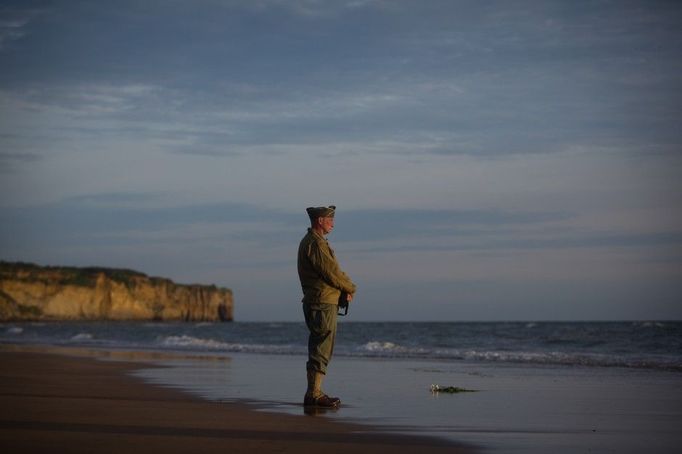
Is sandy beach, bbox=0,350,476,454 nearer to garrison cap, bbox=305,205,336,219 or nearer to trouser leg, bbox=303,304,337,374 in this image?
trouser leg, bbox=303,304,337,374

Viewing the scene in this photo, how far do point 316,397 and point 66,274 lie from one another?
87.5 metres

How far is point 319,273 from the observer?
8344 millimetres

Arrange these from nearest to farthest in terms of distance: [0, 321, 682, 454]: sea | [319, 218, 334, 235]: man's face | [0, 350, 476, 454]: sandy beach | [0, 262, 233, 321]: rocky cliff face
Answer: [0, 350, 476, 454]: sandy beach < [0, 321, 682, 454]: sea < [319, 218, 334, 235]: man's face < [0, 262, 233, 321]: rocky cliff face

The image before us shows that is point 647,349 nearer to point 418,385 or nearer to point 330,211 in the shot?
point 418,385

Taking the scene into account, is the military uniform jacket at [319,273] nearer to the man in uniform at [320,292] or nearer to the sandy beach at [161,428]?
the man in uniform at [320,292]

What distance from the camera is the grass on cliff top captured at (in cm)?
8569

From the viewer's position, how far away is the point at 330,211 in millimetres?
8508

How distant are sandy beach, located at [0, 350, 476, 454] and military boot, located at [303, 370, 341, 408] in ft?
1.91

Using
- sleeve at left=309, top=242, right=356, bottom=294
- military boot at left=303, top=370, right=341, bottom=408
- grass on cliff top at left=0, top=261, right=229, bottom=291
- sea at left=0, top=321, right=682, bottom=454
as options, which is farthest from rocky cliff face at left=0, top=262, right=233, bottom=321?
sleeve at left=309, top=242, right=356, bottom=294

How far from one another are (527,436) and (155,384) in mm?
5973

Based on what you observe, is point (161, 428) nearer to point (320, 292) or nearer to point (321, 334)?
point (321, 334)

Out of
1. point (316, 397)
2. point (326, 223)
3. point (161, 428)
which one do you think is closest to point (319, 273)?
point (326, 223)

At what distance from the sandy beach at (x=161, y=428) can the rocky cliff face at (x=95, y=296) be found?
76106mm

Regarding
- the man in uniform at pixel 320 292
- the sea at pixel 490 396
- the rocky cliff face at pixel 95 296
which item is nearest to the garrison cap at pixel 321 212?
the man in uniform at pixel 320 292
